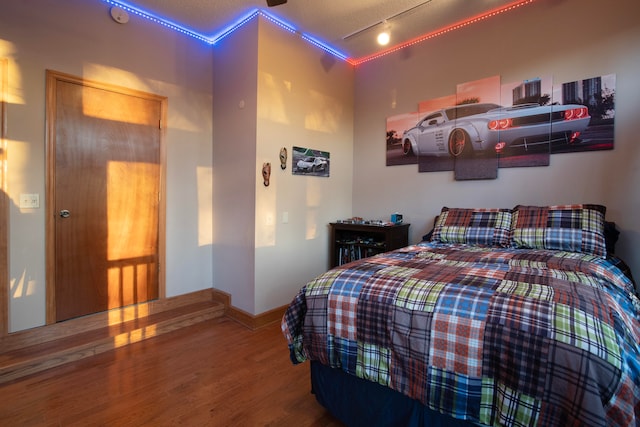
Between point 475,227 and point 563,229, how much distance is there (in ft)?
1.92

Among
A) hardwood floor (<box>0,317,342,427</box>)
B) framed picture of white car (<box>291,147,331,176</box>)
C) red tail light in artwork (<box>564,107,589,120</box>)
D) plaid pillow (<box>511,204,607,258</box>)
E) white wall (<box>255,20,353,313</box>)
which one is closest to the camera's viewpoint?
hardwood floor (<box>0,317,342,427</box>)

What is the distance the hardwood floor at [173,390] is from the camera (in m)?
1.70

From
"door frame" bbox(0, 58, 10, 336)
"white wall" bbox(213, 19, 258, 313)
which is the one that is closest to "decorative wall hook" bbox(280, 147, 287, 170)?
"white wall" bbox(213, 19, 258, 313)

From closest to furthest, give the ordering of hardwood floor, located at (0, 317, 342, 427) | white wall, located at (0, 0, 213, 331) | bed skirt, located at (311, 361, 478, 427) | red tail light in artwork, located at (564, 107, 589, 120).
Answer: bed skirt, located at (311, 361, 478, 427) < hardwood floor, located at (0, 317, 342, 427) < white wall, located at (0, 0, 213, 331) < red tail light in artwork, located at (564, 107, 589, 120)

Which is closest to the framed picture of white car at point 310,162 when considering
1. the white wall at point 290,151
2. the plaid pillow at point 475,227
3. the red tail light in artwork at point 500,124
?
the white wall at point 290,151

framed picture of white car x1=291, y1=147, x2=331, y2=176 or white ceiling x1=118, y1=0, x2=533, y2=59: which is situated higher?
white ceiling x1=118, y1=0, x2=533, y2=59

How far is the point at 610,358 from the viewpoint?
923mm

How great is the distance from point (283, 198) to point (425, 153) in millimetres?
1588

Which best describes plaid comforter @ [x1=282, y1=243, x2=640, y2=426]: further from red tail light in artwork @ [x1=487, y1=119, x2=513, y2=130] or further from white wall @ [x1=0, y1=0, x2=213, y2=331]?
white wall @ [x1=0, y1=0, x2=213, y2=331]

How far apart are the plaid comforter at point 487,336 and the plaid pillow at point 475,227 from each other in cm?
70

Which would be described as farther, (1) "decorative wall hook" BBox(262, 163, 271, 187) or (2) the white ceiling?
(1) "decorative wall hook" BBox(262, 163, 271, 187)

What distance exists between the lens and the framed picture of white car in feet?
10.5

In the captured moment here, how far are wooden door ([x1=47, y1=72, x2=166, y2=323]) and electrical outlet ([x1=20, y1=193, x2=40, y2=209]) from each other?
3.1 inches

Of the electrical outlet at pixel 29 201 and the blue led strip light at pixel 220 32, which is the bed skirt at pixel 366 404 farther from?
the blue led strip light at pixel 220 32
